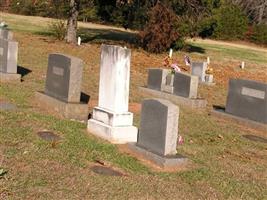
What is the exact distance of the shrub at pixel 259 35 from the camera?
51812mm

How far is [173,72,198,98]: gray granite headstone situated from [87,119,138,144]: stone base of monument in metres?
5.30

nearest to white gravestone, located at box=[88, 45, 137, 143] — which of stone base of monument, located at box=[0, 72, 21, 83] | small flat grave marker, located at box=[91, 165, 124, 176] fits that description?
small flat grave marker, located at box=[91, 165, 124, 176]

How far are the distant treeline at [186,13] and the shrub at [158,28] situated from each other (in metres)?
0.32

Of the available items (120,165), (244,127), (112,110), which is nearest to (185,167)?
(120,165)

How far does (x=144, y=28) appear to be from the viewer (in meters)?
28.6

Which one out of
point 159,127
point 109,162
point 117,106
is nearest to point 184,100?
point 117,106

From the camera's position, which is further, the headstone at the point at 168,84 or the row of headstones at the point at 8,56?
the headstone at the point at 168,84

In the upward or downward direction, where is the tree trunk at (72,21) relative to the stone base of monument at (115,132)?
upward

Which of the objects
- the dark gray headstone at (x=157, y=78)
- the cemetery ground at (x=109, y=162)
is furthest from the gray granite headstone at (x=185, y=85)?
the cemetery ground at (x=109, y=162)

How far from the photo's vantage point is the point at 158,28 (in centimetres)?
2784

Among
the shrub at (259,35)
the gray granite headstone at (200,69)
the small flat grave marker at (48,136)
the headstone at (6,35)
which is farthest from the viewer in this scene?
the shrub at (259,35)

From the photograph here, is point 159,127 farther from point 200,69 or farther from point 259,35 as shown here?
point 259,35

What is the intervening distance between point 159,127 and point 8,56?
6877mm

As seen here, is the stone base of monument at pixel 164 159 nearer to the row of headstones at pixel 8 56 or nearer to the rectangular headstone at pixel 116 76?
the rectangular headstone at pixel 116 76
